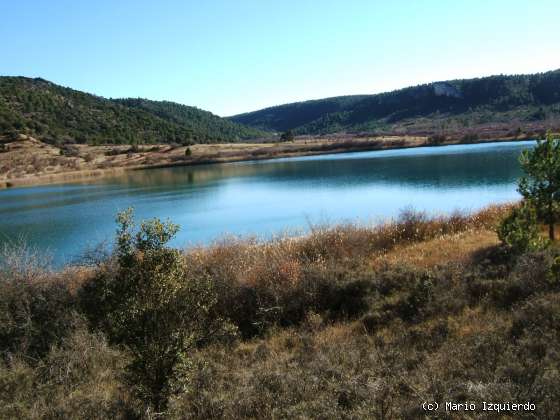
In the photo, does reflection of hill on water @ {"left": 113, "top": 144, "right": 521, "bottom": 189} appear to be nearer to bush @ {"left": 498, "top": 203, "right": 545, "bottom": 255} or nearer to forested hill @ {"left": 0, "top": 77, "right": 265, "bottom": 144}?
bush @ {"left": 498, "top": 203, "right": 545, "bottom": 255}

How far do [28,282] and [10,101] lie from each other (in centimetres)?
12190

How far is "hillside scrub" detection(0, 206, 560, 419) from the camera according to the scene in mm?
5930

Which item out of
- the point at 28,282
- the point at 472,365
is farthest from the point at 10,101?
the point at 472,365

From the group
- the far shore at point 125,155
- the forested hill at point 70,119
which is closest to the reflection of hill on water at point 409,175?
the far shore at point 125,155

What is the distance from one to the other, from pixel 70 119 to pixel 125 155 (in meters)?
37.3

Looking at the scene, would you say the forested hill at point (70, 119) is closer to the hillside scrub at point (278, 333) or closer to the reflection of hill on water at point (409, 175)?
the reflection of hill on water at point (409, 175)

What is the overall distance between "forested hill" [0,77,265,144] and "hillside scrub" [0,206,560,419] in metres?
94.9

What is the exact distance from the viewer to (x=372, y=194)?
35.5m

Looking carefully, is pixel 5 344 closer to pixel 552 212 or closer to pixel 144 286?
pixel 144 286

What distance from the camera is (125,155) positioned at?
295ft

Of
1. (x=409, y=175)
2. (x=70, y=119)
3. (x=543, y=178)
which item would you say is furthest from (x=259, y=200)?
(x=70, y=119)

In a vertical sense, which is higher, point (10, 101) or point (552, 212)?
point (10, 101)

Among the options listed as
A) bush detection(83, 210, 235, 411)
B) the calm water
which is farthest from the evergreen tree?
bush detection(83, 210, 235, 411)

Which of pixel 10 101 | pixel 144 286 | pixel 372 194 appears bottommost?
pixel 372 194
